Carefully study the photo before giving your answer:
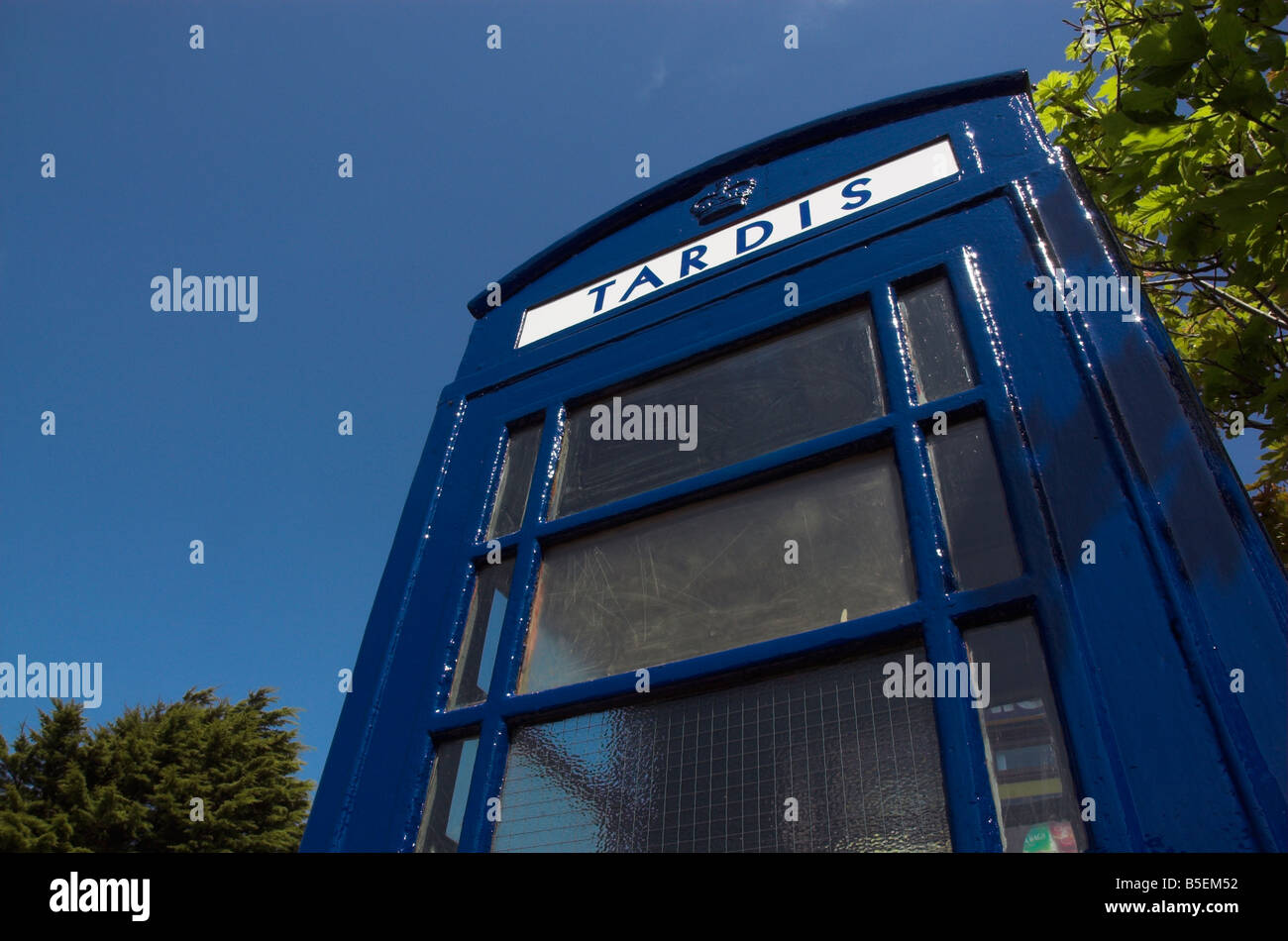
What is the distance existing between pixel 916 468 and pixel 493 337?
1771 millimetres

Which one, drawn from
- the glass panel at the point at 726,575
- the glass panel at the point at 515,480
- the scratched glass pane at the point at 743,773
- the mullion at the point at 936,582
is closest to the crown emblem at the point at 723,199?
the mullion at the point at 936,582

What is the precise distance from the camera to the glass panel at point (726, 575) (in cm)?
162

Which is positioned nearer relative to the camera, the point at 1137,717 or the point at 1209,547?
the point at 1137,717

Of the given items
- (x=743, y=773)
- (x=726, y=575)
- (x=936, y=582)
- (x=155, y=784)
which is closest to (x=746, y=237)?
(x=726, y=575)

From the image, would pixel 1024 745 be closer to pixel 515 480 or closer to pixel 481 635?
pixel 481 635

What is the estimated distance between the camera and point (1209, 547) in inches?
51.5

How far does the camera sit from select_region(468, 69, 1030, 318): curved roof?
7.94 feet

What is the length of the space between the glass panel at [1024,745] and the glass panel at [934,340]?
0.61m

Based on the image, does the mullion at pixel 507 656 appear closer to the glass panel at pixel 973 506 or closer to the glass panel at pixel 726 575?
the glass panel at pixel 726 575

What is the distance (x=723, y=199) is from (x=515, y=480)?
123 centimetres

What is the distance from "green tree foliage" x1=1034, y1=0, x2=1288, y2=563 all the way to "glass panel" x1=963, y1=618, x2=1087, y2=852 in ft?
→ 4.91

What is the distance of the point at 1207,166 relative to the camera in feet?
10.4

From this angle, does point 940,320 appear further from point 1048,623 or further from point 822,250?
point 1048,623
